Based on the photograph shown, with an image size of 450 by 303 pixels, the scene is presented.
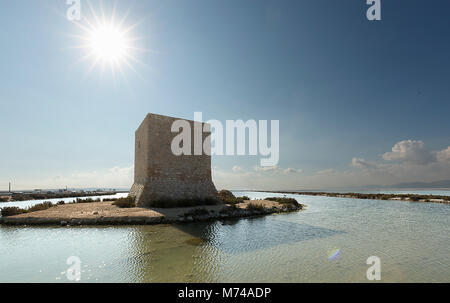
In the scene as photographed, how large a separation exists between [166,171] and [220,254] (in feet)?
33.1

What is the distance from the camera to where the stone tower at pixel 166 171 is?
13.7m

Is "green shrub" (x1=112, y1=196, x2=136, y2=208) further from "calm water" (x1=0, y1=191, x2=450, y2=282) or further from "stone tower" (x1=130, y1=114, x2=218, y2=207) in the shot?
"calm water" (x1=0, y1=191, x2=450, y2=282)

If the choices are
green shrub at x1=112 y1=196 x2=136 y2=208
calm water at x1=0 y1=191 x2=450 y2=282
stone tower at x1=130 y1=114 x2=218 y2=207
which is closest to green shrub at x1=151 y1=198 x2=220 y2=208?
stone tower at x1=130 y1=114 x2=218 y2=207

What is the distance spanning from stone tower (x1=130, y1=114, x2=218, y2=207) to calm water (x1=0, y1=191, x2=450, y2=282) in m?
5.20

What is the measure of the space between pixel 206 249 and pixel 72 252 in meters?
3.86

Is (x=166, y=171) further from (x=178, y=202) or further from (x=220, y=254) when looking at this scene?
(x=220, y=254)

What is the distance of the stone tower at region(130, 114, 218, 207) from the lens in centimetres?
1374

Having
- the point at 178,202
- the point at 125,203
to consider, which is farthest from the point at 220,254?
the point at 125,203
